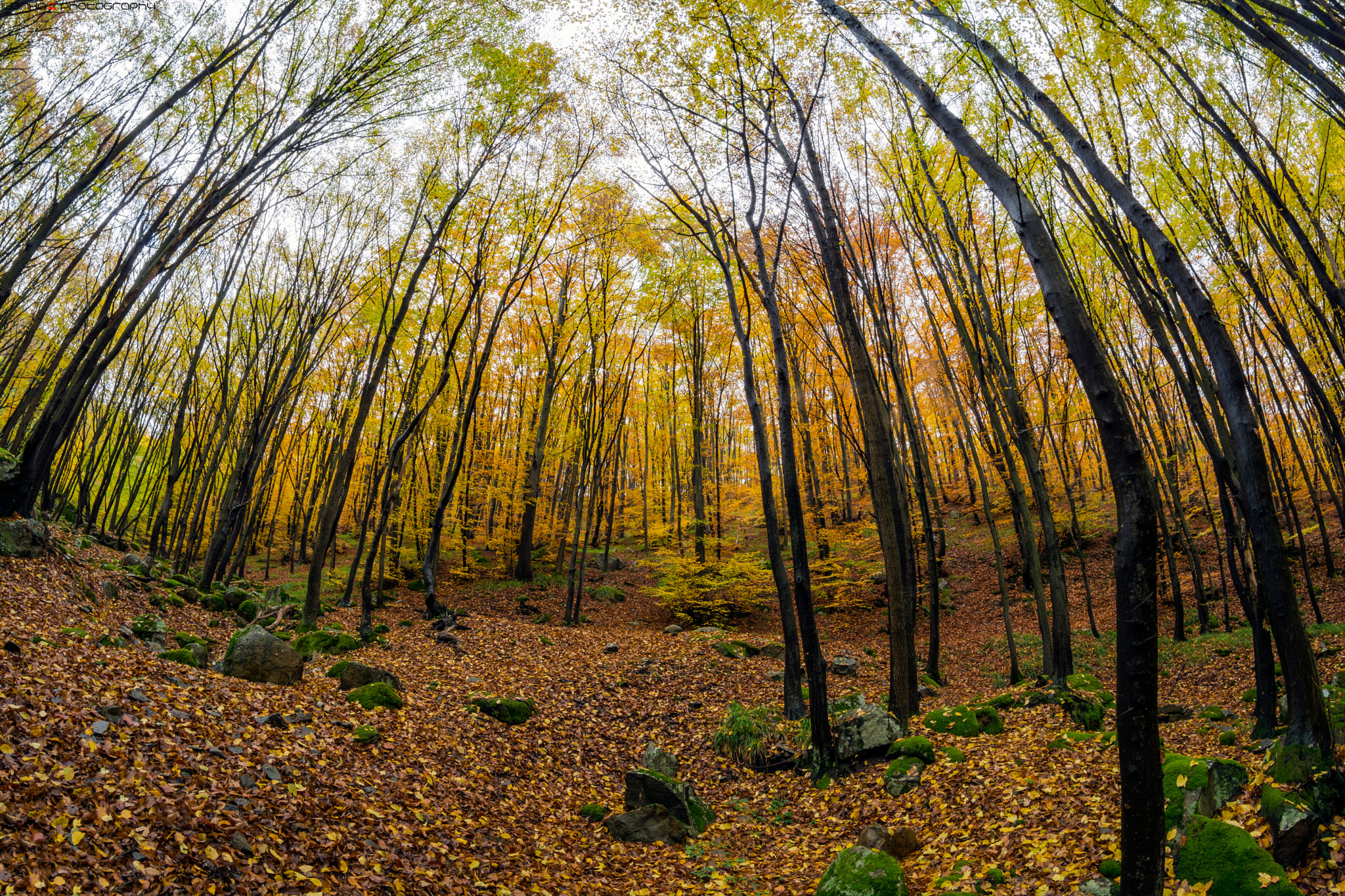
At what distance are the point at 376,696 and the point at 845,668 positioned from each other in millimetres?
8019

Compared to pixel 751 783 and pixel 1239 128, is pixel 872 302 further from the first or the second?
pixel 751 783

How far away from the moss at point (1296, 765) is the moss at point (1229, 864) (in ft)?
2.58

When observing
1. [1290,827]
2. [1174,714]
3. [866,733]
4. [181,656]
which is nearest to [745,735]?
[866,733]

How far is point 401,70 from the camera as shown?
Answer: 7848 millimetres

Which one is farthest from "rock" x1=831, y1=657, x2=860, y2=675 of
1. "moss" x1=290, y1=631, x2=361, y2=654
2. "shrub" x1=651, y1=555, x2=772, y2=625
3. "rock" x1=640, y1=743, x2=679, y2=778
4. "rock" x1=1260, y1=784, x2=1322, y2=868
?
"moss" x1=290, y1=631, x2=361, y2=654

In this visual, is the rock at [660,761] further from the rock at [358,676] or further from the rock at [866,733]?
the rock at [358,676]

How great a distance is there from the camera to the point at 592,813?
570cm

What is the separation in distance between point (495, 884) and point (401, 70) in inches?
369

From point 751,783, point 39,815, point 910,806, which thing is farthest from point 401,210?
point 910,806

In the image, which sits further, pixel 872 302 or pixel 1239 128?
pixel 872 302

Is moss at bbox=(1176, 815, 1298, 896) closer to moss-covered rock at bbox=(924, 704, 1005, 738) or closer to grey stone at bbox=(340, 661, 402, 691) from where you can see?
moss-covered rock at bbox=(924, 704, 1005, 738)

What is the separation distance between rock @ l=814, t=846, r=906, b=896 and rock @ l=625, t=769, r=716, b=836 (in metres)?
1.94

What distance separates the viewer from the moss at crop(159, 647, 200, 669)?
6.20 m

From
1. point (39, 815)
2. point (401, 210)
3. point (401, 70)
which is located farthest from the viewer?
point (401, 210)
